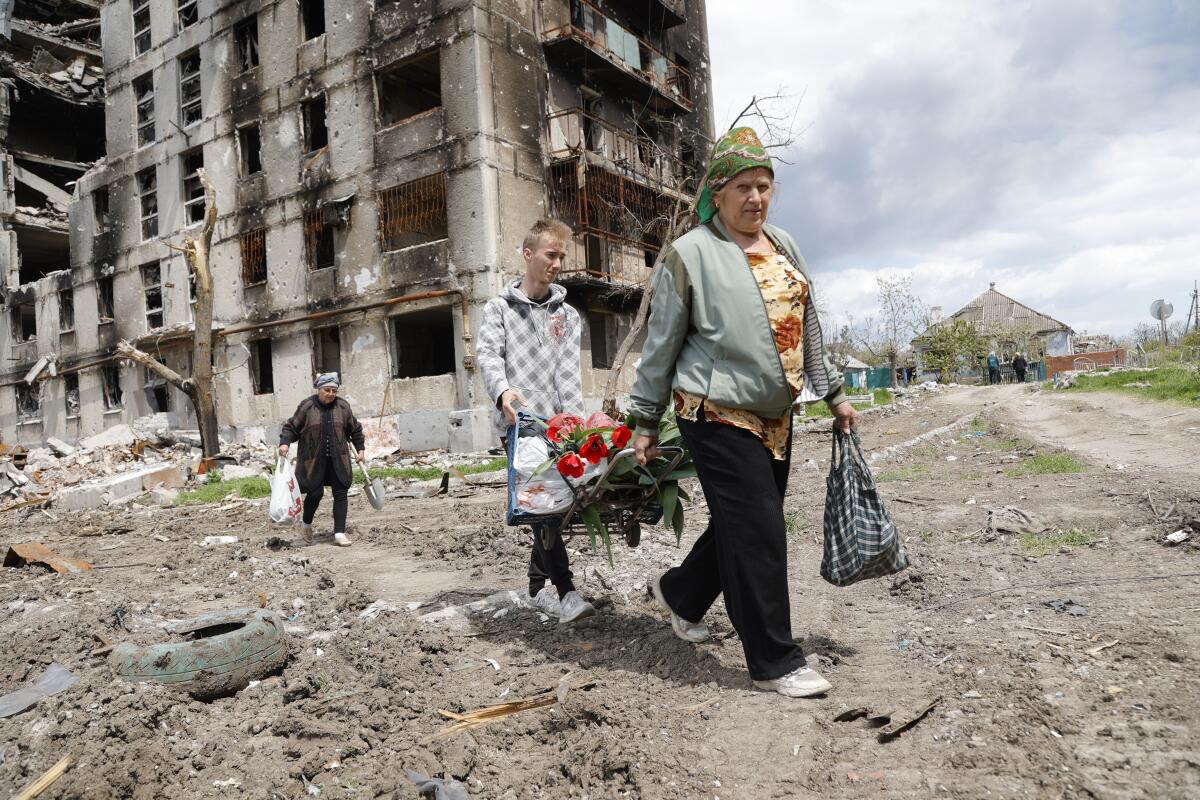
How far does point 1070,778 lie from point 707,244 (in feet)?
6.36

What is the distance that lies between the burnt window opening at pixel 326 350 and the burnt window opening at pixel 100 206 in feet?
34.8

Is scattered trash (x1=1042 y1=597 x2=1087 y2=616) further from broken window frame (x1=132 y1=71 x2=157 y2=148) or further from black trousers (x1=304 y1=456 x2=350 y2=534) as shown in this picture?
broken window frame (x1=132 y1=71 x2=157 y2=148)

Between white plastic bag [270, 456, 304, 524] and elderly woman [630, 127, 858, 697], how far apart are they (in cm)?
534

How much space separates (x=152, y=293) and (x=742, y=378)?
76.7 feet

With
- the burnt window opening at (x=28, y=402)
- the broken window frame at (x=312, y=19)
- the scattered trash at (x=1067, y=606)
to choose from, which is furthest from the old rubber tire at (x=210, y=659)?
the burnt window opening at (x=28, y=402)

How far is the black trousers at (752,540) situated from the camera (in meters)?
2.60

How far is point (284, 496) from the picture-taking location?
23.0ft

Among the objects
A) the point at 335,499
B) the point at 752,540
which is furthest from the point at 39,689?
the point at 335,499

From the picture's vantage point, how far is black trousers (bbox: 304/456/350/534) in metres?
7.12

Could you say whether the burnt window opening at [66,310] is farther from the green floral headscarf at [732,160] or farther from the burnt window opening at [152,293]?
the green floral headscarf at [732,160]

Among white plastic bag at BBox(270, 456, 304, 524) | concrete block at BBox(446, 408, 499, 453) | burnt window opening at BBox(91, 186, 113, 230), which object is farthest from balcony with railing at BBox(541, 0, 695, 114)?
burnt window opening at BBox(91, 186, 113, 230)

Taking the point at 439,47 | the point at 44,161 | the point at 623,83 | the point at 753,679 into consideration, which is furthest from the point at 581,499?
the point at 44,161

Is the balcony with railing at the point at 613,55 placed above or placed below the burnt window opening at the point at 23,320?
above

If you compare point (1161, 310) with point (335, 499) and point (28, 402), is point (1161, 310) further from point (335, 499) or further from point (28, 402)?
point (28, 402)
